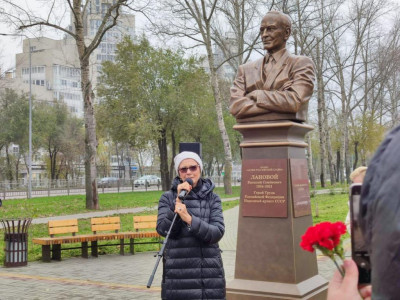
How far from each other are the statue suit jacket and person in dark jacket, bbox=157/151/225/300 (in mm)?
1879

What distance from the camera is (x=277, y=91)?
21.6 ft

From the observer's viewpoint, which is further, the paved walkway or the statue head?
the paved walkway

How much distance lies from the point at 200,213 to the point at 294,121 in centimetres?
226

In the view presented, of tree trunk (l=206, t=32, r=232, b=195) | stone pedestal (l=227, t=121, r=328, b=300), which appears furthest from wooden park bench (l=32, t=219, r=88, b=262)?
tree trunk (l=206, t=32, r=232, b=195)

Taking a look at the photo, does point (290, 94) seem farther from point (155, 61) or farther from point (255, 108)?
point (155, 61)

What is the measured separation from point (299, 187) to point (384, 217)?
5714 millimetres

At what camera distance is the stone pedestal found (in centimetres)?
622

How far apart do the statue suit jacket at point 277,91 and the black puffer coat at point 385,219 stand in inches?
221

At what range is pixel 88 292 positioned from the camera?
8477mm

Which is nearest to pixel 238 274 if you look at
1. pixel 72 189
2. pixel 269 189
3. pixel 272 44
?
pixel 269 189

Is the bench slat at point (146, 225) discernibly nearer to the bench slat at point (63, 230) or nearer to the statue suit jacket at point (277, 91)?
the bench slat at point (63, 230)

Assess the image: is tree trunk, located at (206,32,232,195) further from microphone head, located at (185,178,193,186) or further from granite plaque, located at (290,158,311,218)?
microphone head, located at (185,178,193,186)

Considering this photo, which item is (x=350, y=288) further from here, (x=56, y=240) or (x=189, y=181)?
(x=56, y=240)

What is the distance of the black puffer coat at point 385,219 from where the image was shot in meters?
0.83
